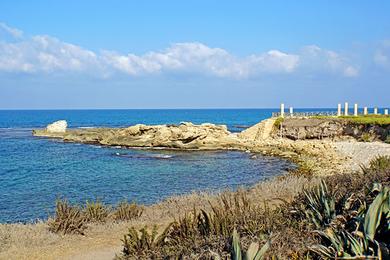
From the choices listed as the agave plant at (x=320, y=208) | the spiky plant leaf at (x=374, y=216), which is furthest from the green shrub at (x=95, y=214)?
the spiky plant leaf at (x=374, y=216)

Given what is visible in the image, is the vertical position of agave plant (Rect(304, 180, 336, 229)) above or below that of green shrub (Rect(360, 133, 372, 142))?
above

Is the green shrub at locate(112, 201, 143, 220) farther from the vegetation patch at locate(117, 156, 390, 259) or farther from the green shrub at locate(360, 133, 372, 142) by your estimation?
the green shrub at locate(360, 133, 372, 142)

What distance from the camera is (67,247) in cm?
989

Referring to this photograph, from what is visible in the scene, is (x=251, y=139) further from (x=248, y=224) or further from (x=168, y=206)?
(x=248, y=224)

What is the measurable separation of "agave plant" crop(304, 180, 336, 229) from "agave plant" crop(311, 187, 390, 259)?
1.48 meters

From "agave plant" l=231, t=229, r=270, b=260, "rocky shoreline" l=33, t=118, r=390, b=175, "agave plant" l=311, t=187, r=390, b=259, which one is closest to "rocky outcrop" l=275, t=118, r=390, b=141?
"rocky shoreline" l=33, t=118, r=390, b=175

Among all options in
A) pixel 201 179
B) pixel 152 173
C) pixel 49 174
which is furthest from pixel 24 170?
pixel 201 179

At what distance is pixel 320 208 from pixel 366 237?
291cm

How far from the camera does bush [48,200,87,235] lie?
11312 mm

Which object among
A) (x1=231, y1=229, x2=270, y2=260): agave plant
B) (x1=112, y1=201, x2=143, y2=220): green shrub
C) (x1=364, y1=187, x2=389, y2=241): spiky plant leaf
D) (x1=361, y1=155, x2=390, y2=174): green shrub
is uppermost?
(x1=364, y1=187, x2=389, y2=241): spiky plant leaf

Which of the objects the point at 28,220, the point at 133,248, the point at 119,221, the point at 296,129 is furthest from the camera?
the point at 296,129

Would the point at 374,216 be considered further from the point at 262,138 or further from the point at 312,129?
the point at 262,138

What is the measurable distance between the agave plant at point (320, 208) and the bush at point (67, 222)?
19.4ft

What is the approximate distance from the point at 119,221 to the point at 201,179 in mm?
16871
